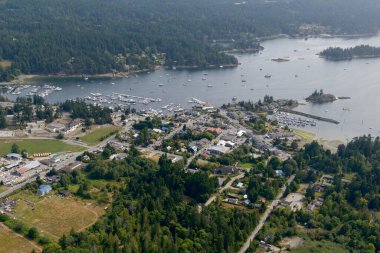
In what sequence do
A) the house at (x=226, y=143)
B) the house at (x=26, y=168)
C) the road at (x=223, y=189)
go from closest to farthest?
the road at (x=223, y=189) < the house at (x=26, y=168) < the house at (x=226, y=143)

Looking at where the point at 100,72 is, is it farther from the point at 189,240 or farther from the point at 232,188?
the point at 189,240

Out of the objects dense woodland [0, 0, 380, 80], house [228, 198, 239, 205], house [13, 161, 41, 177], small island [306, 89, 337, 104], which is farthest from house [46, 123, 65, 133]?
small island [306, 89, 337, 104]

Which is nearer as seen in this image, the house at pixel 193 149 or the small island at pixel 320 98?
the house at pixel 193 149

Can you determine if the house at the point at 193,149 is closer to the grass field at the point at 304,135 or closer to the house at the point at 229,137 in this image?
the house at the point at 229,137

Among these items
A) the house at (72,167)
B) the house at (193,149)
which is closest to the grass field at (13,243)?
the house at (72,167)

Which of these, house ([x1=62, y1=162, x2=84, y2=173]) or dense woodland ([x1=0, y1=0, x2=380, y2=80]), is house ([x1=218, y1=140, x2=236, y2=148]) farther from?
dense woodland ([x1=0, y1=0, x2=380, y2=80])

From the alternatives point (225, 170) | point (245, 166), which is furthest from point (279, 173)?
point (225, 170)

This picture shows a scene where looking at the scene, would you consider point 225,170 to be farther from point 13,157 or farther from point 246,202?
point 13,157

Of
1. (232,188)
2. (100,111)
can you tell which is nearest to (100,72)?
(100,111)
